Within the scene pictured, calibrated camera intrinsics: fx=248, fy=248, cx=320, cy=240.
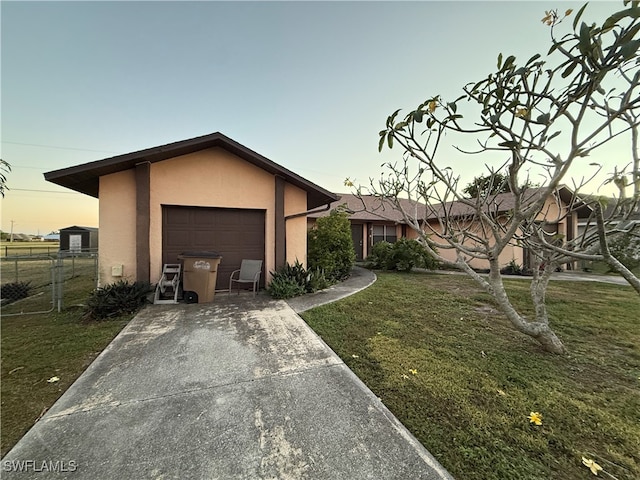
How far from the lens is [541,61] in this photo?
2.06m

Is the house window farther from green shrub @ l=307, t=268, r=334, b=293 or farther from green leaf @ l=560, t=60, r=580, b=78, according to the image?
green leaf @ l=560, t=60, r=580, b=78

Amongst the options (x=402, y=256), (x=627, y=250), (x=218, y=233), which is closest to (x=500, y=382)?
(x=218, y=233)

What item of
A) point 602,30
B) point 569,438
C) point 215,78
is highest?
point 215,78

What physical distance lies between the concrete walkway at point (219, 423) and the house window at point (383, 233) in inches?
506

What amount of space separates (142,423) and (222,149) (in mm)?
6218

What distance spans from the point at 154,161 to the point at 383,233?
506 inches

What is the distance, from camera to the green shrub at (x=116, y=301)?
4707 millimetres

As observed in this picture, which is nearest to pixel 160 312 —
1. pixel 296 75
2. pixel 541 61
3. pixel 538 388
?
pixel 538 388

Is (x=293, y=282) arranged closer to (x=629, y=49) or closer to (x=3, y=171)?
(x=629, y=49)

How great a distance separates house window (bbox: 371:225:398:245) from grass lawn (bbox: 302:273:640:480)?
10.5 m

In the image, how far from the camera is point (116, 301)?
487 centimetres

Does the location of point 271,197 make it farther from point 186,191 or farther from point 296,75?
point 296,75

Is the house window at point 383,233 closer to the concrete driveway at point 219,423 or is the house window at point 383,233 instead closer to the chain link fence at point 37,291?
the concrete driveway at point 219,423

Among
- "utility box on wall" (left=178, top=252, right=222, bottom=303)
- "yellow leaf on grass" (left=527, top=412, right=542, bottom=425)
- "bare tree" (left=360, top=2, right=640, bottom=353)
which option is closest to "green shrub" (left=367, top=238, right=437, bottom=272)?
"bare tree" (left=360, top=2, right=640, bottom=353)
